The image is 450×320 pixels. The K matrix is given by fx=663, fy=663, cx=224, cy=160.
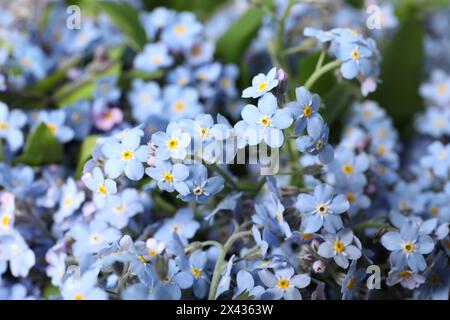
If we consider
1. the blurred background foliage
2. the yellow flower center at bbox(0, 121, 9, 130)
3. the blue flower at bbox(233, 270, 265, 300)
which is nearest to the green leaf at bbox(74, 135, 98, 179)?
the blurred background foliage

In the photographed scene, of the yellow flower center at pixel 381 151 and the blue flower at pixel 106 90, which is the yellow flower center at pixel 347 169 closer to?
the yellow flower center at pixel 381 151

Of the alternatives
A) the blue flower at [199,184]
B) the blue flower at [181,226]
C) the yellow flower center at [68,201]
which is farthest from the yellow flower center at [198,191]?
the yellow flower center at [68,201]

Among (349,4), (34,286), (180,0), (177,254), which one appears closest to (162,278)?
(177,254)

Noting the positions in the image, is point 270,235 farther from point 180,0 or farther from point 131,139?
point 180,0

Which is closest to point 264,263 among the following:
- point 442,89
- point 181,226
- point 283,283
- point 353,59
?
point 283,283

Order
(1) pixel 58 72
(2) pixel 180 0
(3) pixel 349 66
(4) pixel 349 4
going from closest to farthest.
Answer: (3) pixel 349 66 < (1) pixel 58 72 < (2) pixel 180 0 < (4) pixel 349 4

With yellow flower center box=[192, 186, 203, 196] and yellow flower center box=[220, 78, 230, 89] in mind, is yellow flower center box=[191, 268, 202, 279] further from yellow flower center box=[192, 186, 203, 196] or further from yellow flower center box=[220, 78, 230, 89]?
yellow flower center box=[220, 78, 230, 89]

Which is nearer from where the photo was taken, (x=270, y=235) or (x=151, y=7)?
(x=270, y=235)
